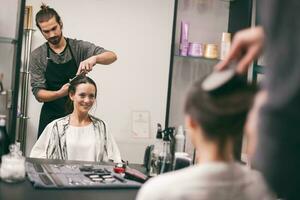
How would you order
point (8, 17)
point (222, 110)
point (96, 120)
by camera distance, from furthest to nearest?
point (96, 120), point (8, 17), point (222, 110)

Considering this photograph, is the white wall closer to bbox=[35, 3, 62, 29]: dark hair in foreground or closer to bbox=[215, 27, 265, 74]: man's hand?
bbox=[35, 3, 62, 29]: dark hair in foreground

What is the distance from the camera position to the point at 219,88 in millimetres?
856

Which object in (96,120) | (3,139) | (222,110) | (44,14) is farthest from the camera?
(96,120)

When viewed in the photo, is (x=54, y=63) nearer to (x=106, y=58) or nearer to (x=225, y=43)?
(x=106, y=58)

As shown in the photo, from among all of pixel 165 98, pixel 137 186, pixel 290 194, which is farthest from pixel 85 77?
pixel 290 194

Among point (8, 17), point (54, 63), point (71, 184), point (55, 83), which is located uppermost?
point (8, 17)

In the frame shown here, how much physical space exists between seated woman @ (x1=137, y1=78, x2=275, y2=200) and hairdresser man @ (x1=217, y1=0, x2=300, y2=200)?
0.14 meters

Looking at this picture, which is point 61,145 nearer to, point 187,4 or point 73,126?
point 73,126

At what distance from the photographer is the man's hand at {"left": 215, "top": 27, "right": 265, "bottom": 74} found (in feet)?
2.73

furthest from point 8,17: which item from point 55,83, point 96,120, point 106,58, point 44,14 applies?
point 96,120

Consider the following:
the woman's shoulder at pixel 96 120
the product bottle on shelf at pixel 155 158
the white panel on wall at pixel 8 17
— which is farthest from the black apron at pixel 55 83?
the product bottle on shelf at pixel 155 158

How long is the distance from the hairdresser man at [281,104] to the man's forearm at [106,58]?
2.11 metres

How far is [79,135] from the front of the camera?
2.61 metres

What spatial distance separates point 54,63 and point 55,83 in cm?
14
